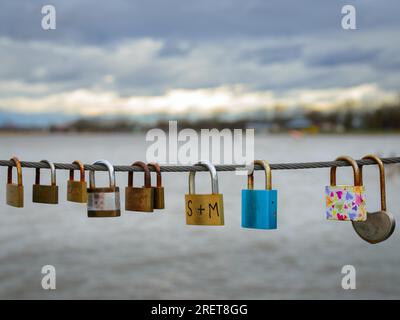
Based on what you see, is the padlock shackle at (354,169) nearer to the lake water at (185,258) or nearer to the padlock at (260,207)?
the padlock at (260,207)

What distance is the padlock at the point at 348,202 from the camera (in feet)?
11.6

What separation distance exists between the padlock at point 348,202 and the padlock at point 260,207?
39 centimetres

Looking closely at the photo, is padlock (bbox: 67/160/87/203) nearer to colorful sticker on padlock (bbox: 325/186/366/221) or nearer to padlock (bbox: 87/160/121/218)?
padlock (bbox: 87/160/121/218)

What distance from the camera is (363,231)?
395 centimetres

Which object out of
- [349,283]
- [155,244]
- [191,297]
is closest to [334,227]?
[155,244]

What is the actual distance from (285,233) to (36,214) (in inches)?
638

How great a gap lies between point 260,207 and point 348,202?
21.8 inches

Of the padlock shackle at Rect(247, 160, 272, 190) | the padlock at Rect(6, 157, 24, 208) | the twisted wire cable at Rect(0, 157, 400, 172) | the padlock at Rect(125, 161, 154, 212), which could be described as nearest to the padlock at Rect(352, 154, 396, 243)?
the twisted wire cable at Rect(0, 157, 400, 172)

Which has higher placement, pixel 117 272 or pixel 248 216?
pixel 248 216

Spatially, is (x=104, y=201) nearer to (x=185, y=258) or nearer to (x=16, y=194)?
(x=16, y=194)

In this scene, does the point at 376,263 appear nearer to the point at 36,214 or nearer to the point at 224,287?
the point at 224,287

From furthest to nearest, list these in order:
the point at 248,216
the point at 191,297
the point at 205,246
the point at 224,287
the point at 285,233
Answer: the point at 285,233, the point at 205,246, the point at 224,287, the point at 191,297, the point at 248,216

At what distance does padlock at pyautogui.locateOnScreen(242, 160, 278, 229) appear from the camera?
3439mm

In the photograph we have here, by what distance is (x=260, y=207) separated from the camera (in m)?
3.47
